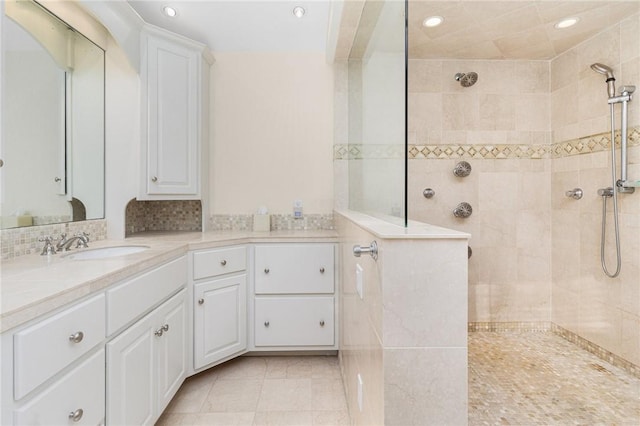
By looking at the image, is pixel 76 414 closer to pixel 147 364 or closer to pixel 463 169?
pixel 147 364

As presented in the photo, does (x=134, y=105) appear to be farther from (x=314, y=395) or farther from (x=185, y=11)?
(x=314, y=395)

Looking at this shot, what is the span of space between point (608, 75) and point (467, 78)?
823mm

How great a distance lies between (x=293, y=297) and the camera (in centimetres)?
226

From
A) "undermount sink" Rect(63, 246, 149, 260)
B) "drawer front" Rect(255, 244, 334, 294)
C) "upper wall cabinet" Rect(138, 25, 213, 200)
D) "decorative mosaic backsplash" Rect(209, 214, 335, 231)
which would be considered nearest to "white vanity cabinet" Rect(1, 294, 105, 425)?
"undermount sink" Rect(63, 246, 149, 260)

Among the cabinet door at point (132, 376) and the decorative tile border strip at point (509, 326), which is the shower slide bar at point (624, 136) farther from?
the cabinet door at point (132, 376)

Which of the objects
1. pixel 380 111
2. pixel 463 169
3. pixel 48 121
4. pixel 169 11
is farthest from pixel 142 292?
pixel 463 169

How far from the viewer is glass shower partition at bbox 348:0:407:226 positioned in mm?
1054

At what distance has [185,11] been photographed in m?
2.29

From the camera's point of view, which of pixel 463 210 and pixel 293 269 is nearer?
pixel 293 269

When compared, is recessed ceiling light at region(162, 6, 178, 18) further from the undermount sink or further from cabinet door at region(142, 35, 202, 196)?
the undermount sink

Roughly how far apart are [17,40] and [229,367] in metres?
2.12

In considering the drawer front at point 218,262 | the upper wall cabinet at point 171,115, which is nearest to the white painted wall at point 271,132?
the upper wall cabinet at point 171,115

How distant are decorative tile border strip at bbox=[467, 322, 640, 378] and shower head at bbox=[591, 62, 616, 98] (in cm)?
161

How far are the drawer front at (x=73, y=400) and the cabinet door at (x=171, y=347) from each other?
44 cm
